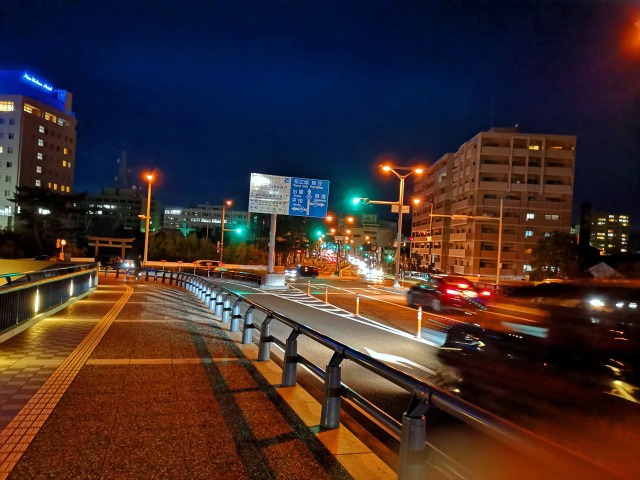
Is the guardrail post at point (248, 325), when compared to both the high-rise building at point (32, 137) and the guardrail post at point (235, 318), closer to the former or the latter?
the guardrail post at point (235, 318)

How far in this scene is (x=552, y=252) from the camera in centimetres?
5591

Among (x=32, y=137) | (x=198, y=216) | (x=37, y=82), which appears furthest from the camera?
(x=198, y=216)

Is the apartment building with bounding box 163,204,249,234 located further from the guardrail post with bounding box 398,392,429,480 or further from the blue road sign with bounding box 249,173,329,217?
the guardrail post with bounding box 398,392,429,480

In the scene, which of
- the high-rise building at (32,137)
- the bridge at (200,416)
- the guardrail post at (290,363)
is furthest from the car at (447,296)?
the high-rise building at (32,137)

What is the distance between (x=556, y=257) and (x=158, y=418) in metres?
56.0

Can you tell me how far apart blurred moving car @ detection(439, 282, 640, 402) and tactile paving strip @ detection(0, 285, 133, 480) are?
5.28m

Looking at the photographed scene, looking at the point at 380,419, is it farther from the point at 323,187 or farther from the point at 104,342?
the point at 323,187

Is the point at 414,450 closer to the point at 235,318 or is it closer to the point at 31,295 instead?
the point at 235,318

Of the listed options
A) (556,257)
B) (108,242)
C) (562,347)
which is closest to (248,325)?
(562,347)

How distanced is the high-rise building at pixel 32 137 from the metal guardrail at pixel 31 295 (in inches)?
2757

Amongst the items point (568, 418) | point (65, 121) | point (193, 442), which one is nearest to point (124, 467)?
point (193, 442)

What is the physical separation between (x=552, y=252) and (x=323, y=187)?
31.4m

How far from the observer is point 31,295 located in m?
13.2

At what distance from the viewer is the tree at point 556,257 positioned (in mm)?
54812
